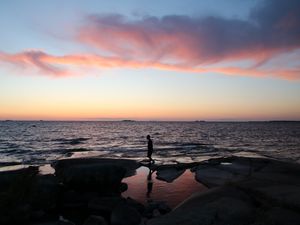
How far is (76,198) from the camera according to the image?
701 inches

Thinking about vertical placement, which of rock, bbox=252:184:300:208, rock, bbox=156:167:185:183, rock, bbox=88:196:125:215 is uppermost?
rock, bbox=252:184:300:208

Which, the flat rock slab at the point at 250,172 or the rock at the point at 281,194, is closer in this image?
the rock at the point at 281,194

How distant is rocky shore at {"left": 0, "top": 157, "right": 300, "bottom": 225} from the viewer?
11.5 m

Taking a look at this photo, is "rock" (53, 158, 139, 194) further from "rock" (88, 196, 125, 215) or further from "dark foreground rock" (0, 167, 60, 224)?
"rock" (88, 196, 125, 215)

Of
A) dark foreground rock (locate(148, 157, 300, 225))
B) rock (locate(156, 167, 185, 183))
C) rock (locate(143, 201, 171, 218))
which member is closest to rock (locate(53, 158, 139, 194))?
rock (locate(156, 167, 185, 183))

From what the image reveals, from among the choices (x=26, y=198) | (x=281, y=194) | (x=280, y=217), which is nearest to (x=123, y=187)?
(x=26, y=198)

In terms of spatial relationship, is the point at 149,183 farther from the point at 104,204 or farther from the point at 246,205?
the point at 246,205

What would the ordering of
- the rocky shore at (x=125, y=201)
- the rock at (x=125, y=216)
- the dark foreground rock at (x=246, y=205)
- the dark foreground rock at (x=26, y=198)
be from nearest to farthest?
the dark foreground rock at (x=246, y=205)
the rocky shore at (x=125, y=201)
the rock at (x=125, y=216)
the dark foreground rock at (x=26, y=198)

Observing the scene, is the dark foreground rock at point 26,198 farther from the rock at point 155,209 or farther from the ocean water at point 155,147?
the ocean water at point 155,147

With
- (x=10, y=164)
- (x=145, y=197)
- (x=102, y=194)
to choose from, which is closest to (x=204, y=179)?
(x=145, y=197)

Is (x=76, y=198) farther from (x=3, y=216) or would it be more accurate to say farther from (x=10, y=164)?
(x=10, y=164)

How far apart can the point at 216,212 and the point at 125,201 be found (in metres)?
5.38

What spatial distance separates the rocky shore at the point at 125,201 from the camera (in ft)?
37.8

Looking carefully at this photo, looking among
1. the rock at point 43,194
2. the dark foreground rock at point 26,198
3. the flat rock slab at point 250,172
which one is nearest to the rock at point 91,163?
the rock at point 43,194
